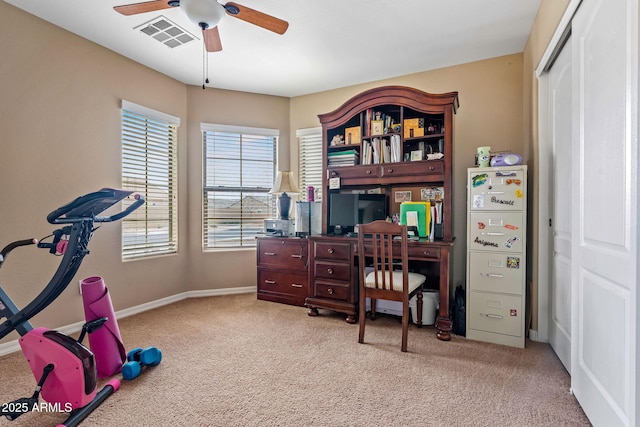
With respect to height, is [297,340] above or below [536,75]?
below

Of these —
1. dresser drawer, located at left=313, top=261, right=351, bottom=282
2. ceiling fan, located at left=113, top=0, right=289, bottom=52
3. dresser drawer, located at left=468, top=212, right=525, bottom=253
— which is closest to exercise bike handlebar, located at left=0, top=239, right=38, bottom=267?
ceiling fan, located at left=113, top=0, right=289, bottom=52

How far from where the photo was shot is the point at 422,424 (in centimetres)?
164

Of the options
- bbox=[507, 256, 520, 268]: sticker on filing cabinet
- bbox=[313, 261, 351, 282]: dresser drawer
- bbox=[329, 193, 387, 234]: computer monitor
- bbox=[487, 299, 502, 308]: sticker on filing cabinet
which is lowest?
bbox=[487, 299, 502, 308]: sticker on filing cabinet

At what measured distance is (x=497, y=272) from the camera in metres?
2.62

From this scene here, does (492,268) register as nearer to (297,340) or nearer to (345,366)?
(345,366)

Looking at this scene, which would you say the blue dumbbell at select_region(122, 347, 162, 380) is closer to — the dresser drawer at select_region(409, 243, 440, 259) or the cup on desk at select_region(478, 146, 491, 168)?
the dresser drawer at select_region(409, 243, 440, 259)

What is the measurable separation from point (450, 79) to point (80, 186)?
379cm

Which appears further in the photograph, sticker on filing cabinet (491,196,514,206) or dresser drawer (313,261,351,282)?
dresser drawer (313,261,351,282)

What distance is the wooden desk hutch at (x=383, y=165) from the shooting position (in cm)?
302

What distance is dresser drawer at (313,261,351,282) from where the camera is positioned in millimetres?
3186

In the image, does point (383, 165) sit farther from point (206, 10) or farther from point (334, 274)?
point (206, 10)

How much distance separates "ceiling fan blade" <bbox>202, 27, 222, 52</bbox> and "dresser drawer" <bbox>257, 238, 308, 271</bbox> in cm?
201

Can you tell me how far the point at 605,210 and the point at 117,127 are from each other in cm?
388

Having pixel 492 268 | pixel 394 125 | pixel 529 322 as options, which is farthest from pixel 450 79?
pixel 529 322
